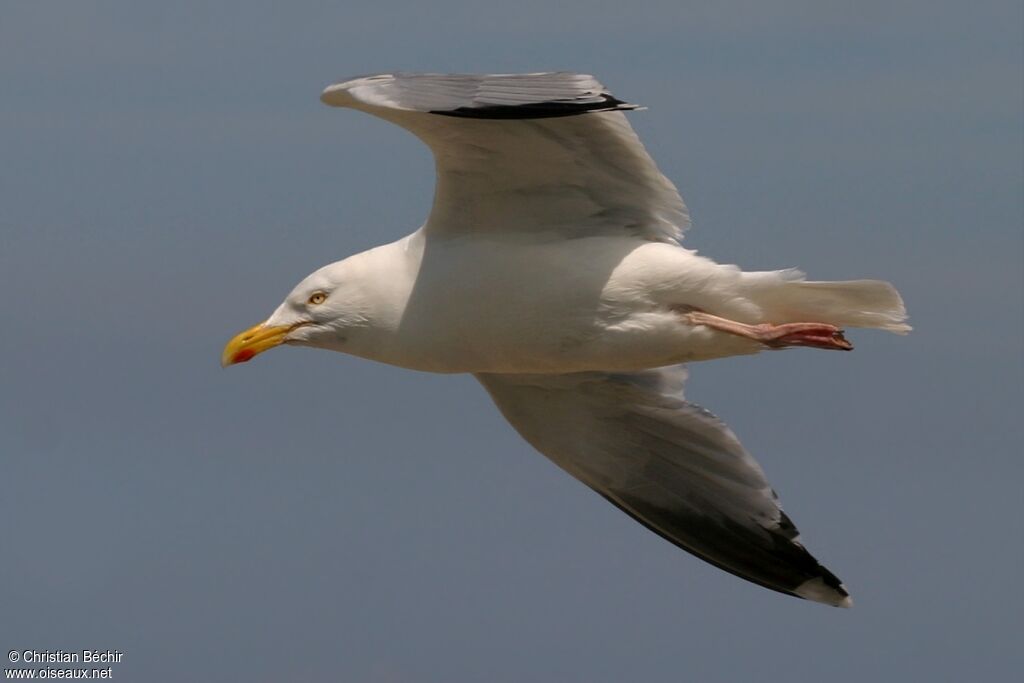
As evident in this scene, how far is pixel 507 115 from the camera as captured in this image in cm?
879

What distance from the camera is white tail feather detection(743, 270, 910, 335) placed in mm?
10000

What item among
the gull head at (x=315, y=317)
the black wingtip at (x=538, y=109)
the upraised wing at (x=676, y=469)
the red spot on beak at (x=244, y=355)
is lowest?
the upraised wing at (x=676, y=469)

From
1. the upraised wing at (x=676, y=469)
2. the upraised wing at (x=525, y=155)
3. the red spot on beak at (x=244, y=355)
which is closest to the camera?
the upraised wing at (x=525, y=155)

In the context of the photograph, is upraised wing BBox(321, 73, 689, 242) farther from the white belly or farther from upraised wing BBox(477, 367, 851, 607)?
upraised wing BBox(477, 367, 851, 607)

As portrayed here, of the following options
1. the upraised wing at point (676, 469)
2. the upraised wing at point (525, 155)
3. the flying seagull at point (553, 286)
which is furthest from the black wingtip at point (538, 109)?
the upraised wing at point (676, 469)

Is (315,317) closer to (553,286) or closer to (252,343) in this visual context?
(252,343)

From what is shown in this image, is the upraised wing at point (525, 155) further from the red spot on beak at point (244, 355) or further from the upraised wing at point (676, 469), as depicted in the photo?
the upraised wing at point (676, 469)

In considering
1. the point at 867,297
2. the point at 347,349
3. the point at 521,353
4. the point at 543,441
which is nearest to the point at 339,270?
the point at 347,349

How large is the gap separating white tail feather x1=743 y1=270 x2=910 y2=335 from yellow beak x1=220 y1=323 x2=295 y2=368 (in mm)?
2390

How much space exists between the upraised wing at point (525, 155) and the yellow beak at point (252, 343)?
0.98 metres

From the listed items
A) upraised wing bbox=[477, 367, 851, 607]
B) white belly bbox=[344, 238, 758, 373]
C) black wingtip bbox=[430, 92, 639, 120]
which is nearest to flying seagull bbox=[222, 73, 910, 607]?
white belly bbox=[344, 238, 758, 373]

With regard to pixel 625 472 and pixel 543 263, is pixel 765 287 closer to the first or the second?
pixel 543 263

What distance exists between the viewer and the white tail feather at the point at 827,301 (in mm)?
10000

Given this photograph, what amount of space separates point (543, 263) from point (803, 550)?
2.55 meters
